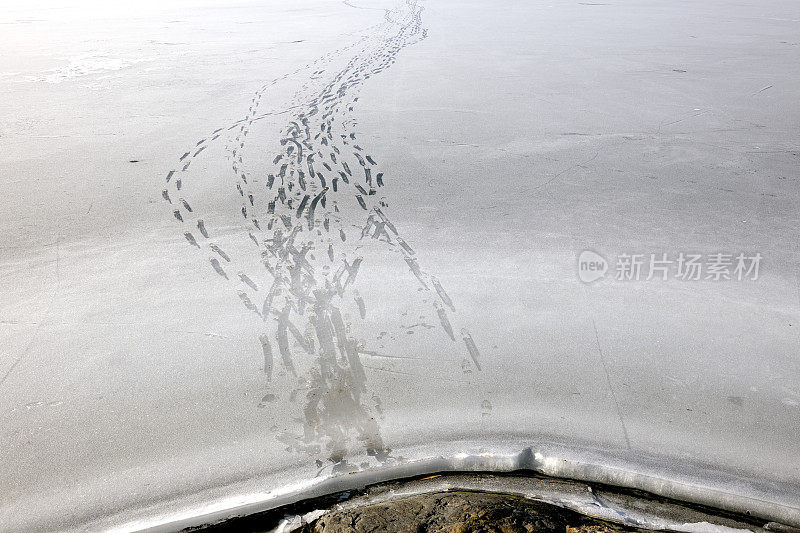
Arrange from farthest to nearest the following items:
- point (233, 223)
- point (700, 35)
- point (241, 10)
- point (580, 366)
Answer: point (241, 10)
point (700, 35)
point (233, 223)
point (580, 366)

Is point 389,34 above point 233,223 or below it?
above

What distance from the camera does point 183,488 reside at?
149cm

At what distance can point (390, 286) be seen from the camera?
223cm

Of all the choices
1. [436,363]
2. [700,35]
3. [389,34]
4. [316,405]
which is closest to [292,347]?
[316,405]

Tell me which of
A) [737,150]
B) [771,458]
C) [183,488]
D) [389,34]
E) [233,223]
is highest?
[389,34]

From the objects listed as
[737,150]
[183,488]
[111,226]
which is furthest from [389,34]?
[183,488]

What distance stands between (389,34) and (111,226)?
4.42m

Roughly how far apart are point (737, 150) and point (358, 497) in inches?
121

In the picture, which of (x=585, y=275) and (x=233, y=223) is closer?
(x=585, y=275)

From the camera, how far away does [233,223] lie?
267 centimetres

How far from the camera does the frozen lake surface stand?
157 cm

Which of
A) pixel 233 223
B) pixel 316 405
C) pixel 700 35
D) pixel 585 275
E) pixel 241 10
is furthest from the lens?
pixel 241 10

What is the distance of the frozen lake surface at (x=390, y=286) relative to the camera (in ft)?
5.15

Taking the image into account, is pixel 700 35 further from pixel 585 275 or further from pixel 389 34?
pixel 585 275
